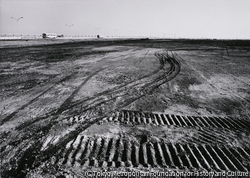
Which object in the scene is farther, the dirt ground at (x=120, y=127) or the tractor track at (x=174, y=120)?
the tractor track at (x=174, y=120)

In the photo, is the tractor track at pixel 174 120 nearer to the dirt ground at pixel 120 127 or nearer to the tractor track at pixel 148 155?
the dirt ground at pixel 120 127

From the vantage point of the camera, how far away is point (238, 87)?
17.7 ft

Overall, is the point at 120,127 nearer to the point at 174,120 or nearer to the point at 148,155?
the point at 148,155

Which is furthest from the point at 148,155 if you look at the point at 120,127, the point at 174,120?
the point at 174,120

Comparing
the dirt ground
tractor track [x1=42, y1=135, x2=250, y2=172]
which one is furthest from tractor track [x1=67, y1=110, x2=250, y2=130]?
tractor track [x1=42, y1=135, x2=250, y2=172]

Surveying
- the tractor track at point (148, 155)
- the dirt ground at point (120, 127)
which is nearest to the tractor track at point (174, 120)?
the dirt ground at point (120, 127)

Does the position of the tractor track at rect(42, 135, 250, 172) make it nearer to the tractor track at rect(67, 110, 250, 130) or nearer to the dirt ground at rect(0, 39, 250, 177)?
the dirt ground at rect(0, 39, 250, 177)

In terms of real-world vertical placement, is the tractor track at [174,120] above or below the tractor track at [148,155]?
above

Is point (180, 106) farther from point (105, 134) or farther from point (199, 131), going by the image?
point (105, 134)

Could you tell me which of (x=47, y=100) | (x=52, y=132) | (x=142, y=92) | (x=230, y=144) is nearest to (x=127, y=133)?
(x=52, y=132)

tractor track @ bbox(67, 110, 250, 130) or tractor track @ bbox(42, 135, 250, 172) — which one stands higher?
tractor track @ bbox(67, 110, 250, 130)

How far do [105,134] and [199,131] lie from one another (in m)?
1.89

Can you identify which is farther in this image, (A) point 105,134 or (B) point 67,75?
(B) point 67,75

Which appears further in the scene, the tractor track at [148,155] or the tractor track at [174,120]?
the tractor track at [174,120]
